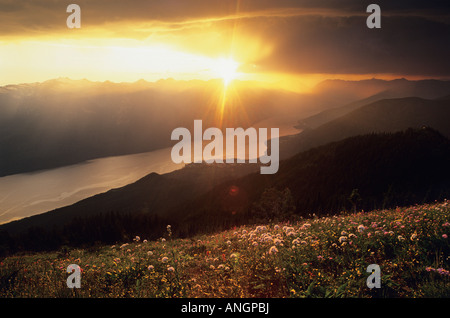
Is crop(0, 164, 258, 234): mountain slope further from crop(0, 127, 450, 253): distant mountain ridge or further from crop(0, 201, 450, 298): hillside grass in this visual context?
crop(0, 201, 450, 298): hillside grass

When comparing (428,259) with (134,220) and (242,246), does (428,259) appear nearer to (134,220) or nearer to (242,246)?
A: (242,246)

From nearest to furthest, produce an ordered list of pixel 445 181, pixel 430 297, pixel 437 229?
pixel 430 297 → pixel 437 229 → pixel 445 181

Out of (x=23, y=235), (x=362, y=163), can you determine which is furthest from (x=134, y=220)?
(x=362, y=163)

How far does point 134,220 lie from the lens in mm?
73562

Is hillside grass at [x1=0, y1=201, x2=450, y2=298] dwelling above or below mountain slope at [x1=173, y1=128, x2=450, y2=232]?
below

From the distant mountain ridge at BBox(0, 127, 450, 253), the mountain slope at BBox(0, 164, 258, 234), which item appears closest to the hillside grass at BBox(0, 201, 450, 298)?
the distant mountain ridge at BBox(0, 127, 450, 253)

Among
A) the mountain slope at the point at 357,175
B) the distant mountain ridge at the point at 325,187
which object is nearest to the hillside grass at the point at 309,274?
the distant mountain ridge at the point at 325,187

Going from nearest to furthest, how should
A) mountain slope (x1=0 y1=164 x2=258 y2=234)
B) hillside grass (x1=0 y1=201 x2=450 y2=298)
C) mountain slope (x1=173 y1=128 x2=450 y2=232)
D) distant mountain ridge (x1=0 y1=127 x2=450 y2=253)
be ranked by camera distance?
hillside grass (x1=0 y1=201 x2=450 y2=298) < distant mountain ridge (x1=0 y1=127 x2=450 y2=253) < mountain slope (x1=173 y1=128 x2=450 y2=232) < mountain slope (x1=0 y1=164 x2=258 y2=234)

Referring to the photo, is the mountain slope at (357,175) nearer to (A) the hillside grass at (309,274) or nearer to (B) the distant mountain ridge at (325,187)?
(B) the distant mountain ridge at (325,187)

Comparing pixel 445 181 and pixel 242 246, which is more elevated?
pixel 445 181

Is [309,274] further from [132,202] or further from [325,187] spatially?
[132,202]

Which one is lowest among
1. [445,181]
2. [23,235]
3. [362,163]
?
[23,235]

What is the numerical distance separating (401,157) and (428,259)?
8769 cm
